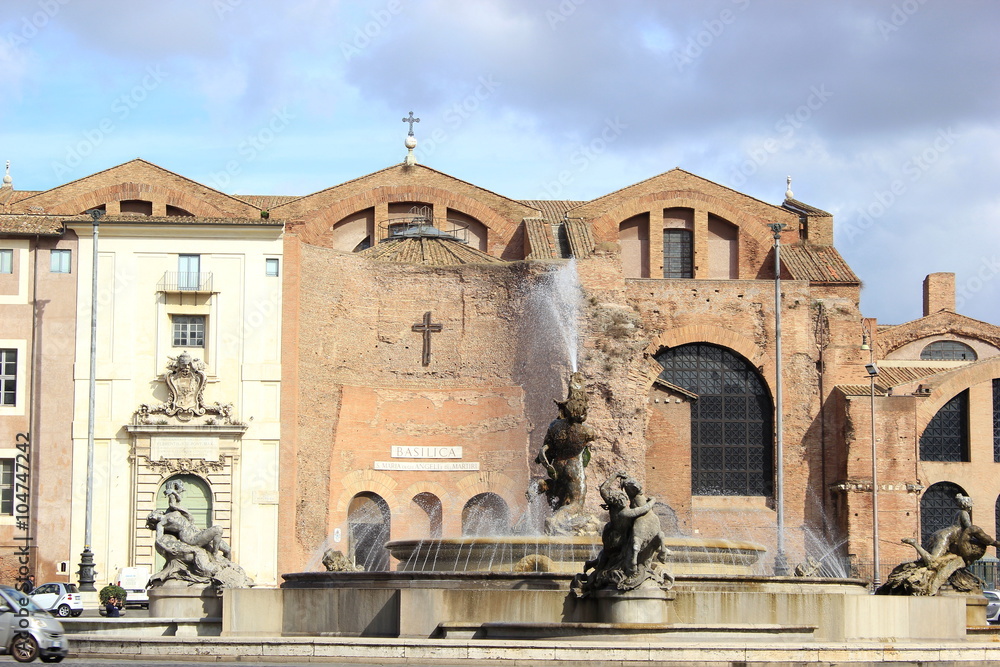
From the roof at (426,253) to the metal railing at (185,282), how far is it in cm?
578

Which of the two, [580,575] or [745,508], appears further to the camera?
[745,508]

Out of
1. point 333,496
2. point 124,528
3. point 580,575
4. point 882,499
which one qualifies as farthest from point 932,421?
point 580,575

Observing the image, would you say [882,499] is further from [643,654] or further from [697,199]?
[643,654]

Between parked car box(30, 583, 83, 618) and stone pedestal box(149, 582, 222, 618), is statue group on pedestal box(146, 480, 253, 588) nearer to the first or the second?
stone pedestal box(149, 582, 222, 618)

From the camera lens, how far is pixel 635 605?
58.5 feet

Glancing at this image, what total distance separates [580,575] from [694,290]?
103 ft

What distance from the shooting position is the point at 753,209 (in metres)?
52.0

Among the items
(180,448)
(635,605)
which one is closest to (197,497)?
(180,448)

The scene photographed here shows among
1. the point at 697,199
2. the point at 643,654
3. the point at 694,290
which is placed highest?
the point at 697,199

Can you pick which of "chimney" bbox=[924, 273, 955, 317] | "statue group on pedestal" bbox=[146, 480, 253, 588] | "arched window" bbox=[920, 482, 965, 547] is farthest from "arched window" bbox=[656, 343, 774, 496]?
"statue group on pedestal" bbox=[146, 480, 253, 588]

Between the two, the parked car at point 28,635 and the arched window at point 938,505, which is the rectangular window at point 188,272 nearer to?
the arched window at point 938,505

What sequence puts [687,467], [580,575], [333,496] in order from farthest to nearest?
[687,467] < [333,496] < [580,575]

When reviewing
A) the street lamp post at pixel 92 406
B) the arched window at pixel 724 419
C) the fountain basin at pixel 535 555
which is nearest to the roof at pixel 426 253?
the arched window at pixel 724 419

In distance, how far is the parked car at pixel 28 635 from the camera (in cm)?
1722
